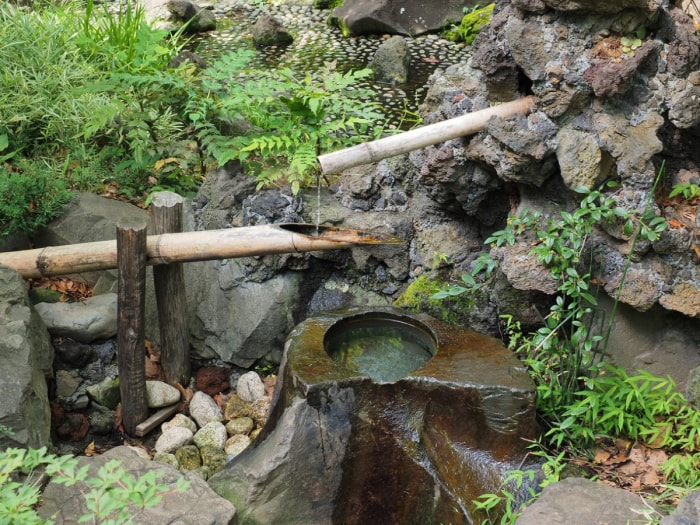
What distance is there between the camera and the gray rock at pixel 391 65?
25.6 ft

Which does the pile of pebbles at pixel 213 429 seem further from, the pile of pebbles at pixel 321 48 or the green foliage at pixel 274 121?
the pile of pebbles at pixel 321 48

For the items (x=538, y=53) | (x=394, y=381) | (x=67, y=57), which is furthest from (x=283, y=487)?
(x=67, y=57)

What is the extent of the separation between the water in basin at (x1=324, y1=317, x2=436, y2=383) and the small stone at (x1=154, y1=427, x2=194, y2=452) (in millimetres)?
1206

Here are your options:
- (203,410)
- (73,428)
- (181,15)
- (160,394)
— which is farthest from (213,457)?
(181,15)

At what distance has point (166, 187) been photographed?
603 centimetres

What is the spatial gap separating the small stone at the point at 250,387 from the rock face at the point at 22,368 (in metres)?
1.26

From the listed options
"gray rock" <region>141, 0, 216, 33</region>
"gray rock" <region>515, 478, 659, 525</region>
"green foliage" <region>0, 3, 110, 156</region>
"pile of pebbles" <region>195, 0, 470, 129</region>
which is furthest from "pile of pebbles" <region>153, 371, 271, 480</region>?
"gray rock" <region>141, 0, 216, 33</region>

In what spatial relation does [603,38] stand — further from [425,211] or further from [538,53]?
[425,211]

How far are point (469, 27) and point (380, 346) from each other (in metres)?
5.52

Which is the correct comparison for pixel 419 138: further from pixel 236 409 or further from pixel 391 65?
pixel 391 65

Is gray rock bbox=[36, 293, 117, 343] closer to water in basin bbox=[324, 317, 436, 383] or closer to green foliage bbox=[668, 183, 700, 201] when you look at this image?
water in basin bbox=[324, 317, 436, 383]

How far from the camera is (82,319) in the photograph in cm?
511

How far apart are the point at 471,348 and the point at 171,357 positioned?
214cm

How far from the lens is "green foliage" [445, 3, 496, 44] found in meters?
8.78
